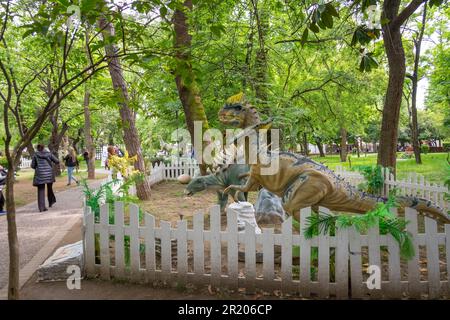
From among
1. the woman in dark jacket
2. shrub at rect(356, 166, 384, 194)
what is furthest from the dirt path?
shrub at rect(356, 166, 384, 194)

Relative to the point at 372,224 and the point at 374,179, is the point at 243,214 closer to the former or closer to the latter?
the point at 372,224

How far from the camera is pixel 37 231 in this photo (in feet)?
23.4

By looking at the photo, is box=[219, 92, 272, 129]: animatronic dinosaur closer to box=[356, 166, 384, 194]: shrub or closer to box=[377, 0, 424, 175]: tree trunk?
box=[356, 166, 384, 194]: shrub

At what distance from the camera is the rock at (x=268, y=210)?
6.95m

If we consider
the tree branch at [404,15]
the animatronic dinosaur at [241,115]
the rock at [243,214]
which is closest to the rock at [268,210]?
the rock at [243,214]

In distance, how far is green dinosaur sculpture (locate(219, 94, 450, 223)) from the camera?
431cm

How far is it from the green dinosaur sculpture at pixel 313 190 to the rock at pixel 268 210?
241cm

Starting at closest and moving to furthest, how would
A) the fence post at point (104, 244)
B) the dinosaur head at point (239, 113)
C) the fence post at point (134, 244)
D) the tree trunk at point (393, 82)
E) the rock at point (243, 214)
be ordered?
the fence post at point (134, 244) → the fence post at point (104, 244) → the dinosaur head at point (239, 113) → the rock at point (243, 214) → the tree trunk at point (393, 82)

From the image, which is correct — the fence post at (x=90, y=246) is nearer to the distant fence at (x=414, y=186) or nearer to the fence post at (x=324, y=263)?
the fence post at (x=324, y=263)
